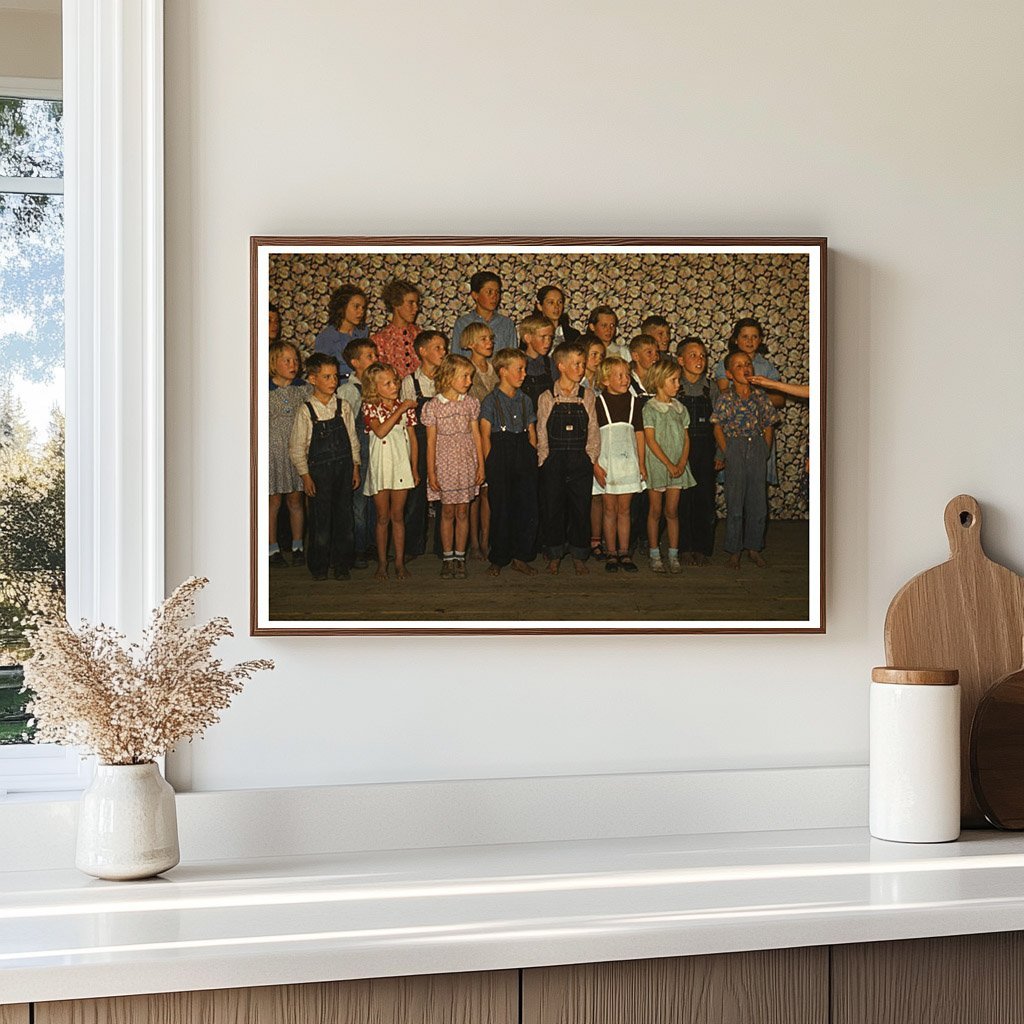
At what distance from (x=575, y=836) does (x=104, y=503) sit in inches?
34.9

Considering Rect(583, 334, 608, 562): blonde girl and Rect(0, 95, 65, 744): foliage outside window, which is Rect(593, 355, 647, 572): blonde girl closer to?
Rect(583, 334, 608, 562): blonde girl

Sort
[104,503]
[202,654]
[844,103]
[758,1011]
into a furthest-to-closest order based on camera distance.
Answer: [844,103] < [104,503] < [202,654] < [758,1011]

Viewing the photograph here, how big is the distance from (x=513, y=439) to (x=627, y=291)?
0.98 ft

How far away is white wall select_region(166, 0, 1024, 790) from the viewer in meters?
1.71

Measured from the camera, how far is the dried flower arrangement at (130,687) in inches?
57.9

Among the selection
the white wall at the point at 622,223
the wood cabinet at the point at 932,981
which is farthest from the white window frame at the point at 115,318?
the wood cabinet at the point at 932,981

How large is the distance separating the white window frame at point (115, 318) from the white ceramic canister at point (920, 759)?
1126 millimetres

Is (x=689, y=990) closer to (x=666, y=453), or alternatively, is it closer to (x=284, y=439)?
(x=666, y=453)

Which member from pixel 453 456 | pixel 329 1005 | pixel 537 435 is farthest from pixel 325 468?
pixel 329 1005

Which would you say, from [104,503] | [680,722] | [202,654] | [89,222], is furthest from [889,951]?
[89,222]

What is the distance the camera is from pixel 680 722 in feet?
5.79

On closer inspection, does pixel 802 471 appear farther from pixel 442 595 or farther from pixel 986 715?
pixel 442 595

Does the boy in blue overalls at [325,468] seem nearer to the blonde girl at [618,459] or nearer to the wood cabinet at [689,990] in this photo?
the blonde girl at [618,459]

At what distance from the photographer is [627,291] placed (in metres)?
1.75
